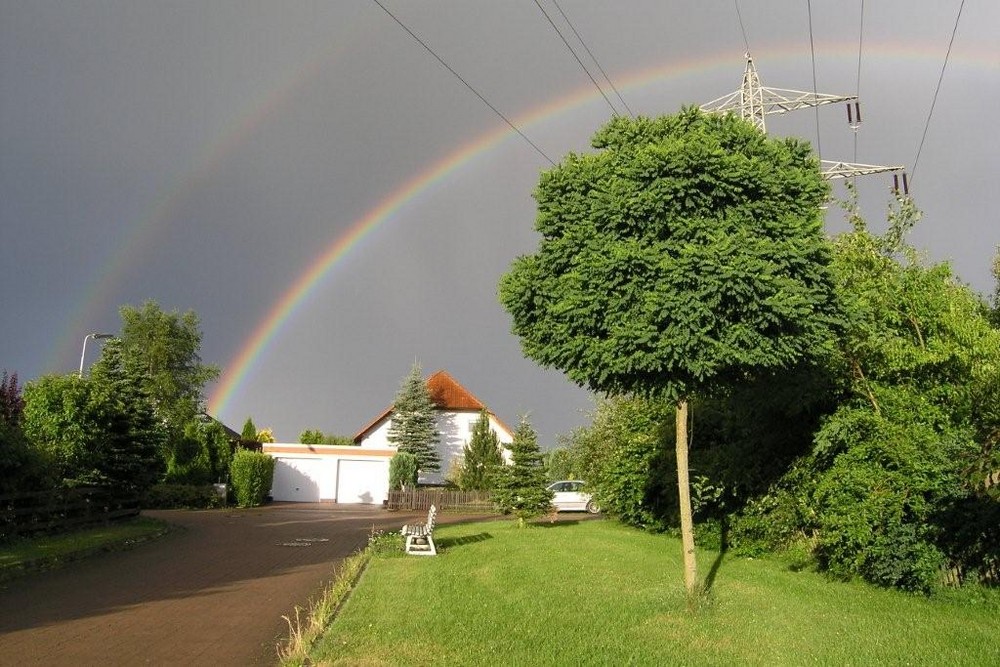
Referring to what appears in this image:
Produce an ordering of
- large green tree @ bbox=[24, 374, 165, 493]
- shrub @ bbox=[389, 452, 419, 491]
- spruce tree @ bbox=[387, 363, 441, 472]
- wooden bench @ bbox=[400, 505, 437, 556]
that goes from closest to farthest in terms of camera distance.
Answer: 1. wooden bench @ bbox=[400, 505, 437, 556]
2. large green tree @ bbox=[24, 374, 165, 493]
3. shrub @ bbox=[389, 452, 419, 491]
4. spruce tree @ bbox=[387, 363, 441, 472]

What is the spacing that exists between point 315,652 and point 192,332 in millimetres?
62992

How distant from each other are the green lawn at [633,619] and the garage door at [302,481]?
3550 centimetres

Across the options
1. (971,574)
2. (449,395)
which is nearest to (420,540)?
(971,574)

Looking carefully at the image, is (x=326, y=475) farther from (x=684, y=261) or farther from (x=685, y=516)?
(x=684, y=261)

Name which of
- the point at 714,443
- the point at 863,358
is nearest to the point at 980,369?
the point at 863,358

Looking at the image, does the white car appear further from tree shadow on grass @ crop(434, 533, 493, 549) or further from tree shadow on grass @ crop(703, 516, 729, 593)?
tree shadow on grass @ crop(703, 516, 729, 593)

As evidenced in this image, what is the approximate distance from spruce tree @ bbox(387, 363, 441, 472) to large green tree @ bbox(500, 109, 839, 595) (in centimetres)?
4286

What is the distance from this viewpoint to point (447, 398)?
59594 millimetres

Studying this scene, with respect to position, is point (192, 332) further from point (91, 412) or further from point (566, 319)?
point (566, 319)

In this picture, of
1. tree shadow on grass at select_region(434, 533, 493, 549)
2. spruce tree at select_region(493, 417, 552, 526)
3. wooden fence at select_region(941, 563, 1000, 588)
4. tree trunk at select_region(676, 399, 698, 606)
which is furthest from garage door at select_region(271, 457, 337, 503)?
wooden fence at select_region(941, 563, 1000, 588)

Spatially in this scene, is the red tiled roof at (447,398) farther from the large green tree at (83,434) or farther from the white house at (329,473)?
the large green tree at (83,434)

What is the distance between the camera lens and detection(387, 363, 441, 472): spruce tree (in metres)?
54.2

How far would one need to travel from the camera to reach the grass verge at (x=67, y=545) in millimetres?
14695

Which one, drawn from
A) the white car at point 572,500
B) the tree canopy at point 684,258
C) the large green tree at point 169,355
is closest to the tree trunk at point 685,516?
the tree canopy at point 684,258
